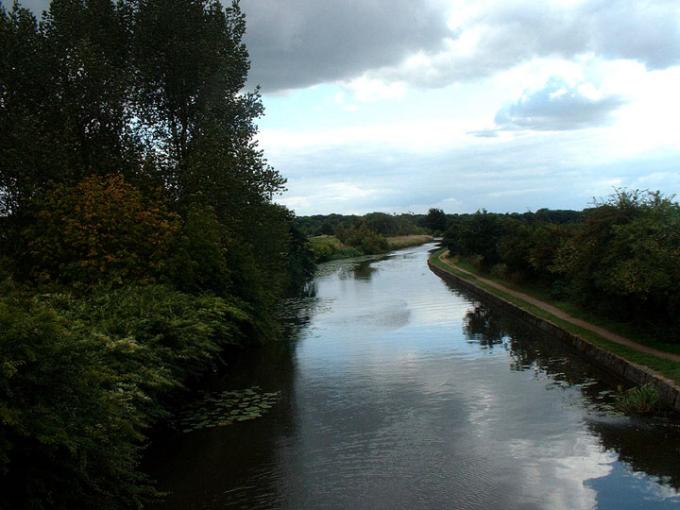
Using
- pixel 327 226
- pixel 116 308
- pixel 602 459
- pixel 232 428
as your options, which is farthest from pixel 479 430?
pixel 327 226

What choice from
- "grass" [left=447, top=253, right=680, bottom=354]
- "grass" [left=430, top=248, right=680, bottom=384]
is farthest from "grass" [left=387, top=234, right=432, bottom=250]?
"grass" [left=430, top=248, right=680, bottom=384]

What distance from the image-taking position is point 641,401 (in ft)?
38.5

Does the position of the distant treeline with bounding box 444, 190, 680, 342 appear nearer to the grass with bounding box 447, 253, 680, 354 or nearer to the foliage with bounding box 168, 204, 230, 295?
the grass with bounding box 447, 253, 680, 354

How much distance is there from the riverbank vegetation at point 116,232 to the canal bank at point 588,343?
8.51 metres

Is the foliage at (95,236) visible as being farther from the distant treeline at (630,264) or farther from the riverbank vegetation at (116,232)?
the distant treeline at (630,264)

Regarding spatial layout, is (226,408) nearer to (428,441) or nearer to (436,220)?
(428,441)

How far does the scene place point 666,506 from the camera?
26.5ft

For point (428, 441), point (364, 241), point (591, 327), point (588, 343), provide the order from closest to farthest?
point (428, 441)
point (588, 343)
point (591, 327)
point (364, 241)

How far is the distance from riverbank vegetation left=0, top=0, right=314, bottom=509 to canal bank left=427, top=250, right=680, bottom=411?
851 cm

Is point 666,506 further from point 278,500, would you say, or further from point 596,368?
point 596,368

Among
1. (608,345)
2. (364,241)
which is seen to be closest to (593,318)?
(608,345)

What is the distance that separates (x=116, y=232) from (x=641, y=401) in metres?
11.5

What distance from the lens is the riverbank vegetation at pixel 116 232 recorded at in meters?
6.50

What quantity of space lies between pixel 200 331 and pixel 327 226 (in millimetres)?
106442
